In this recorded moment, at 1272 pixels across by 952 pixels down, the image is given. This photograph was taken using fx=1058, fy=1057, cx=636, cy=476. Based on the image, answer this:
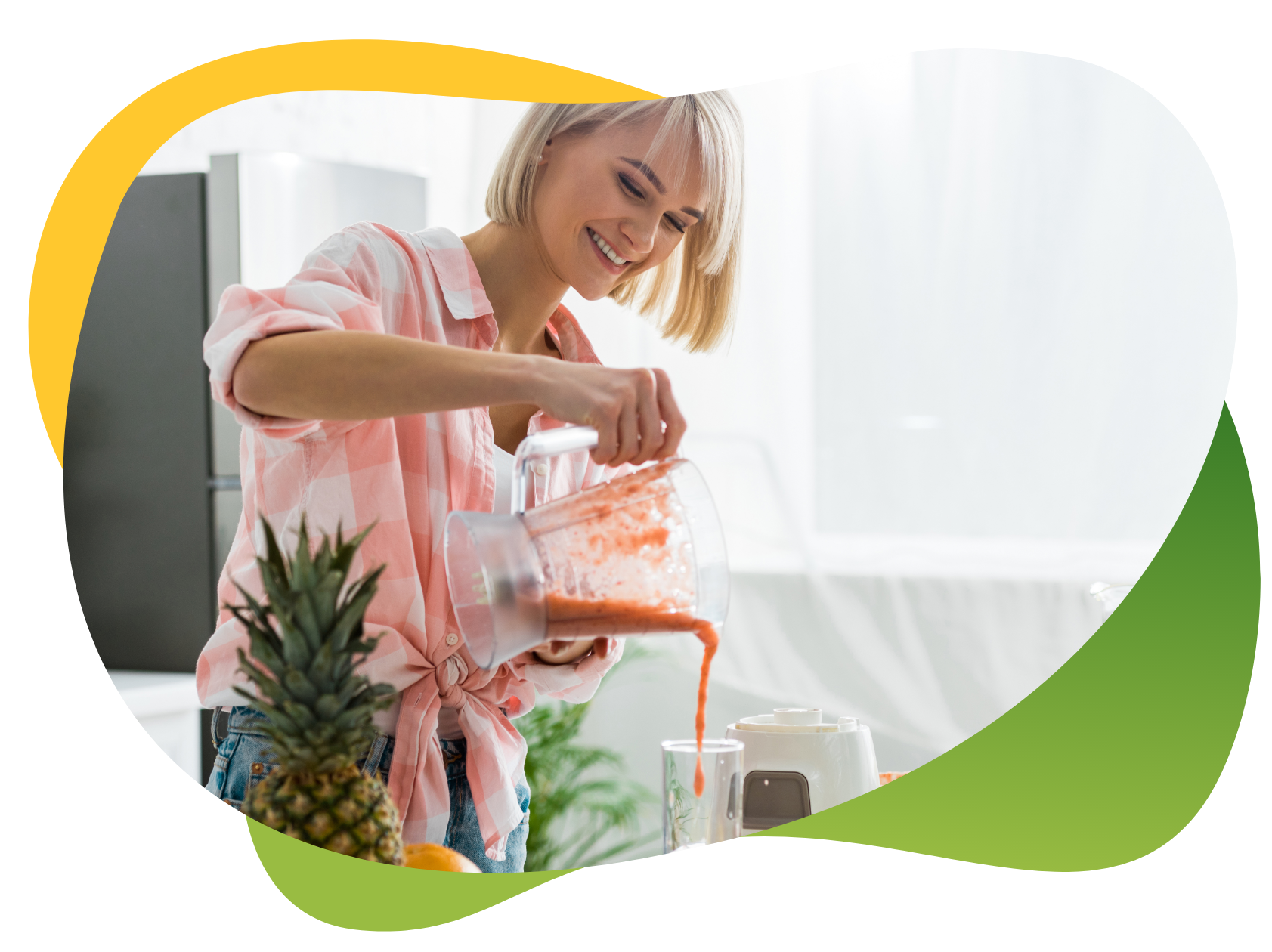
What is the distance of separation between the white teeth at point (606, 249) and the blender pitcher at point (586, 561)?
143 millimetres

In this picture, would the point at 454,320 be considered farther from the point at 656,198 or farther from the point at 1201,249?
the point at 1201,249

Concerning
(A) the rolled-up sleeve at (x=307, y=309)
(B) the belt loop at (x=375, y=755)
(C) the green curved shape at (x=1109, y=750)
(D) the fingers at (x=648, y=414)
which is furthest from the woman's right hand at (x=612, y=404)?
(C) the green curved shape at (x=1109, y=750)

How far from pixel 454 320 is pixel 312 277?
8 centimetres

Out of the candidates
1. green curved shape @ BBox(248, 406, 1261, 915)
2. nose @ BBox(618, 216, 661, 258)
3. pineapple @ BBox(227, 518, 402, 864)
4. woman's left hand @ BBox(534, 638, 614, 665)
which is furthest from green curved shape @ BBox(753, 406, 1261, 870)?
nose @ BBox(618, 216, 661, 258)

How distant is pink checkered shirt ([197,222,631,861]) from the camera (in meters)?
0.60

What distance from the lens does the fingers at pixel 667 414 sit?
1.83 ft

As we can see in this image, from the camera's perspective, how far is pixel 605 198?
63cm

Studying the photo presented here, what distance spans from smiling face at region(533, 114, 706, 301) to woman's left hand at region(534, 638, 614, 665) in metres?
0.22

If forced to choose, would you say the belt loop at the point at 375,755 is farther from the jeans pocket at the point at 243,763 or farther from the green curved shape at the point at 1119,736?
the green curved shape at the point at 1119,736

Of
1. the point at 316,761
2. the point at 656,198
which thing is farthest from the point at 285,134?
the point at 316,761

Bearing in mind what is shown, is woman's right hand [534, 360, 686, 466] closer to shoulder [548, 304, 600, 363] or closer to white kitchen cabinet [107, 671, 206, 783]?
shoulder [548, 304, 600, 363]

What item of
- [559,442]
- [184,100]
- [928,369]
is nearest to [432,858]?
[559,442]

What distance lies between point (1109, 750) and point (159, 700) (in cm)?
71

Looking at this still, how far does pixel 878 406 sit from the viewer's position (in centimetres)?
114
